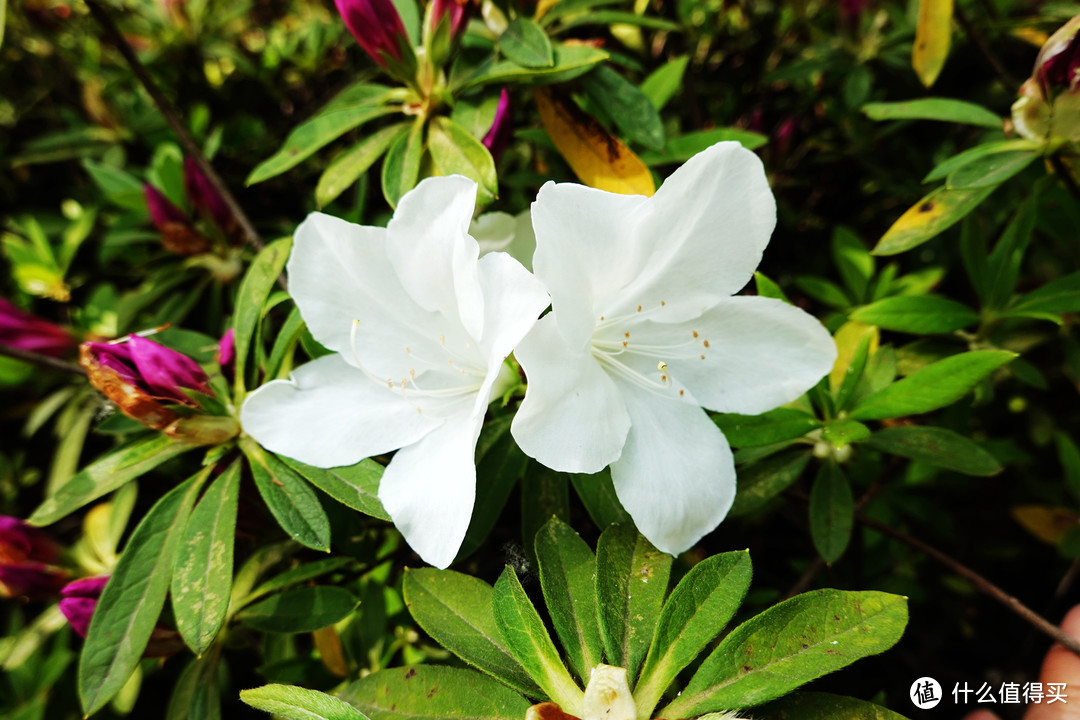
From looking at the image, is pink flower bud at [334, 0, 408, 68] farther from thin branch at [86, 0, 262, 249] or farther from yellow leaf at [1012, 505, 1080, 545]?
yellow leaf at [1012, 505, 1080, 545]

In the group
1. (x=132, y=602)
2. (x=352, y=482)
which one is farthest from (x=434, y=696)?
(x=132, y=602)

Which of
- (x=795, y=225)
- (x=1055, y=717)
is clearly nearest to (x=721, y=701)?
(x=1055, y=717)

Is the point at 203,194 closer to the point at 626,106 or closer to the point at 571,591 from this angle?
the point at 626,106

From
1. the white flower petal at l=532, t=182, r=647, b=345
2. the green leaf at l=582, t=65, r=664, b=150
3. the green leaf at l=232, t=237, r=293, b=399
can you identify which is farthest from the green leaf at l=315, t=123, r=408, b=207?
the white flower petal at l=532, t=182, r=647, b=345

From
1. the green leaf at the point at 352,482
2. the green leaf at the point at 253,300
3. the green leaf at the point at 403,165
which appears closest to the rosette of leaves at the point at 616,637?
the green leaf at the point at 352,482

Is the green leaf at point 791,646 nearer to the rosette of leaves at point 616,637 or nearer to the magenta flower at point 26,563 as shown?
the rosette of leaves at point 616,637
